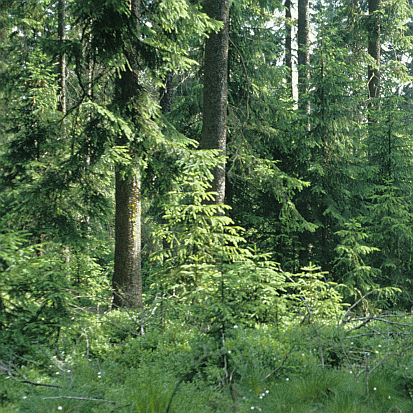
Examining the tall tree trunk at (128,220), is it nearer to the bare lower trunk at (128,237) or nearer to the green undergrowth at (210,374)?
the bare lower trunk at (128,237)

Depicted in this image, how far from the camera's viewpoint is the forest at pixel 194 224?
384 cm

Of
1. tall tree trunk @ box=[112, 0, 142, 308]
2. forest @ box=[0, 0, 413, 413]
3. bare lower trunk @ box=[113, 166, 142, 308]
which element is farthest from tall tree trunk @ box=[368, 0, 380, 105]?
bare lower trunk @ box=[113, 166, 142, 308]

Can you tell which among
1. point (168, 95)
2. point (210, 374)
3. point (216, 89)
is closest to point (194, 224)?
point (210, 374)

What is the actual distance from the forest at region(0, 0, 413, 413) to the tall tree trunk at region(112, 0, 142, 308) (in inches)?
1.5

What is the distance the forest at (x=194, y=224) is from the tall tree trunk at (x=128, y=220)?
0.13ft

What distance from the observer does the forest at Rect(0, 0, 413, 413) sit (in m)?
3.84

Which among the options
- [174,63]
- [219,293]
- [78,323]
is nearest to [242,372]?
[219,293]

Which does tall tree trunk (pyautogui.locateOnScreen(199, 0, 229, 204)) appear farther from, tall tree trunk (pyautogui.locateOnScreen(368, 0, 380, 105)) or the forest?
tall tree trunk (pyautogui.locateOnScreen(368, 0, 380, 105))

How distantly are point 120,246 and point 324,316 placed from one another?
13.2ft

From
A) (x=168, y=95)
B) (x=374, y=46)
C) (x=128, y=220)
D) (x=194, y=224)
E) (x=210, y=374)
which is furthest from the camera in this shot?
(x=374, y=46)

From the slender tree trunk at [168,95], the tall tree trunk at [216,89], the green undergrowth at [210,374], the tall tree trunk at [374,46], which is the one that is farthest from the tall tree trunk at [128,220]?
the tall tree trunk at [374,46]

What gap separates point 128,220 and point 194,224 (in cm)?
173

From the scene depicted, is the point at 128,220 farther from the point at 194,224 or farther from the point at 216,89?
the point at 216,89

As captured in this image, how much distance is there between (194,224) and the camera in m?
6.15
